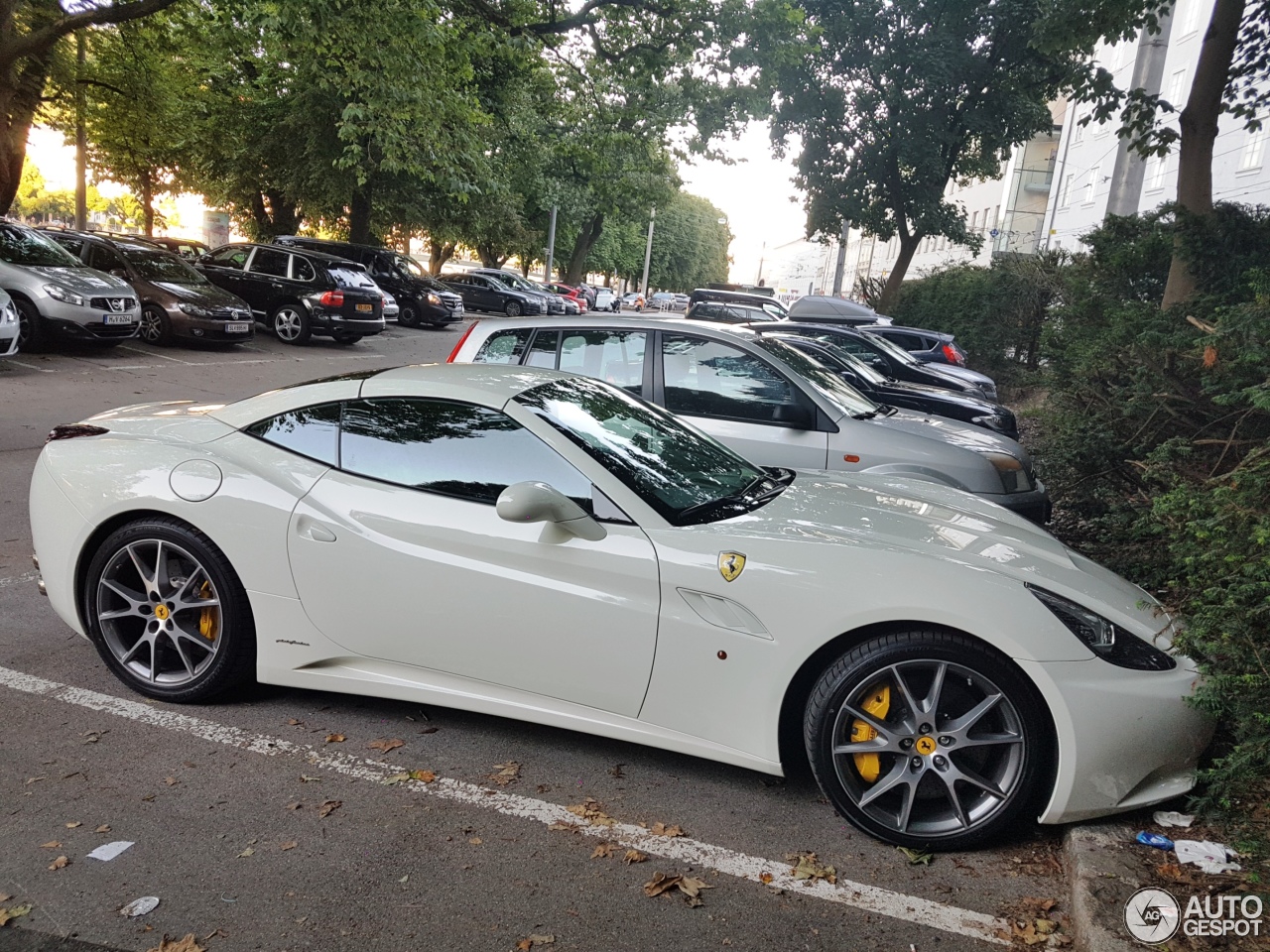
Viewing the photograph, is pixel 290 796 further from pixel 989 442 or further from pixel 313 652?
pixel 989 442

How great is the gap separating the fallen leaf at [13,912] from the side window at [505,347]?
14.9ft

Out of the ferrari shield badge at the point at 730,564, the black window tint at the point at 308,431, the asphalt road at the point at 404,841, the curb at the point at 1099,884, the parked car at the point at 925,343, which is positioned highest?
the parked car at the point at 925,343

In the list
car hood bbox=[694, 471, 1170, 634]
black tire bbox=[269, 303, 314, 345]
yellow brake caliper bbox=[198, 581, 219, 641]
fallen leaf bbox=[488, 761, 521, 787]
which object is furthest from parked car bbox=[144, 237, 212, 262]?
car hood bbox=[694, 471, 1170, 634]

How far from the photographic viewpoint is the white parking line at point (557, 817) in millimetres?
2861

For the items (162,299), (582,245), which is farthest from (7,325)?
(582,245)

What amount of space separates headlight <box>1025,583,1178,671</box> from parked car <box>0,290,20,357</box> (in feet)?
38.8

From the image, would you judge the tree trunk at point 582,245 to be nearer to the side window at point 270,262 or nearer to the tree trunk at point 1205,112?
the side window at point 270,262

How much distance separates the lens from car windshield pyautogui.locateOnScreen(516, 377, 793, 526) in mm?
3600

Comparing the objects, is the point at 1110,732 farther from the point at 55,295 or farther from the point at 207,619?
the point at 55,295

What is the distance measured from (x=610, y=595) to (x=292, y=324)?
17.9m

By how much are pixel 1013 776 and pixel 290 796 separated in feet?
7.94

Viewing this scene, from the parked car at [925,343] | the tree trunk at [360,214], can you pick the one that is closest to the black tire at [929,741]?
the parked car at [925,343]

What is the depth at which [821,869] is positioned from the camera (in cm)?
305

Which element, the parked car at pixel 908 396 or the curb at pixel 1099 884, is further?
the parked car at pixel 908 396
